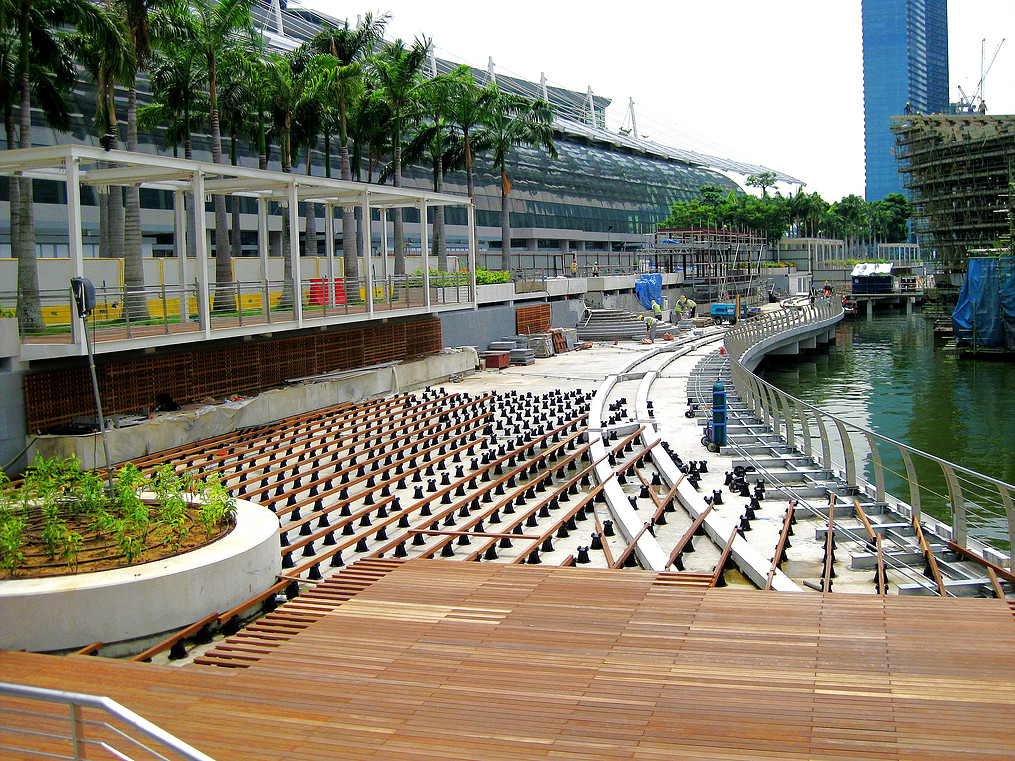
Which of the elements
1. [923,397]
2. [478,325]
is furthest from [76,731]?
[923,397]

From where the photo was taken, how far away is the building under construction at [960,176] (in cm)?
7131

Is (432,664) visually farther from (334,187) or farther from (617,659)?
(334,187)

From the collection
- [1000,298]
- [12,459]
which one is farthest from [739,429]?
[1000,298]

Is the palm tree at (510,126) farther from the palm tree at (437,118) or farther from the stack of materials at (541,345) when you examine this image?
the stack of materials at (541,345)

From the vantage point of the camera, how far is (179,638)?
30.3 ft

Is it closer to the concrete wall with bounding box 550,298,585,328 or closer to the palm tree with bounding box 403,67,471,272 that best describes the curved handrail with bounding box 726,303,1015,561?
the concrete wall with bounding box 550,298,585,328

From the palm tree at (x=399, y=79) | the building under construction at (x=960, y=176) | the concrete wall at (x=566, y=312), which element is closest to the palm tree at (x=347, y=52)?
the palm tree at (x=399, y=79)

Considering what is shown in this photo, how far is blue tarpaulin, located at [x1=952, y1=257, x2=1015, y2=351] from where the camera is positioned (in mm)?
59656

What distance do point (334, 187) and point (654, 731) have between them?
22333 millimetres

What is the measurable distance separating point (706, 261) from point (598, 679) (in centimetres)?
7653

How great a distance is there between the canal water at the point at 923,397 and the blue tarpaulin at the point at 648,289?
949 centimetres

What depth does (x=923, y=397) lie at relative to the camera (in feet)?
138

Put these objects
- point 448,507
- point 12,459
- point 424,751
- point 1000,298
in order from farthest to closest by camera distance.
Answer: point 1000,298
point 12,459
point 448,507
point 424,751

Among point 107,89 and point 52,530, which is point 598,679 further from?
point 107,89
